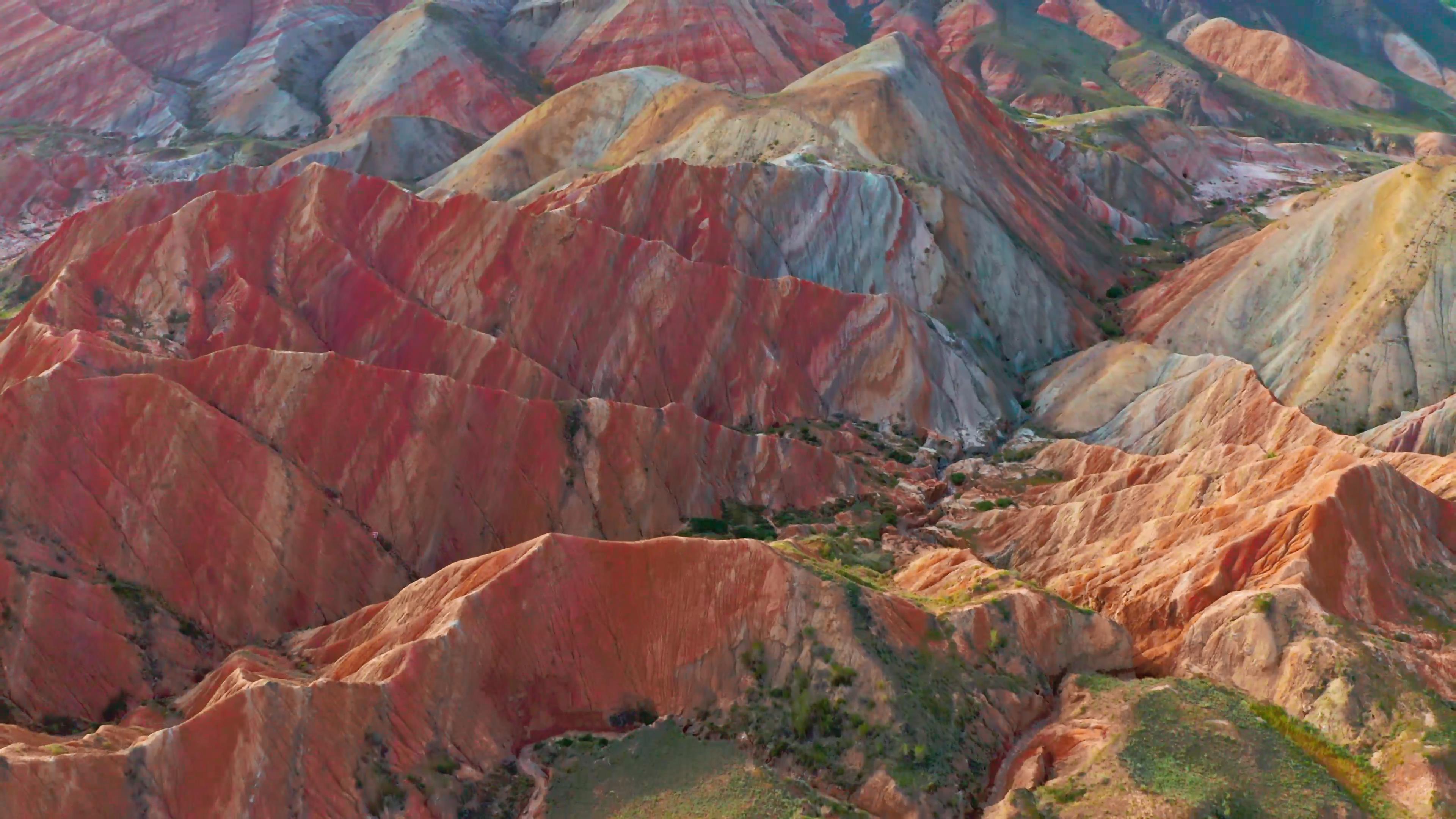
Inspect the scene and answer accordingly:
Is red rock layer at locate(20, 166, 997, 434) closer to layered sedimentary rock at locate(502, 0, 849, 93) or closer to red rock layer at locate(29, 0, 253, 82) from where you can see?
layered sedimentary rock at locate(502, 0, 849, 93)

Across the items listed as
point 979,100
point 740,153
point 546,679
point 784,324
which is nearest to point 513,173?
point 740,153

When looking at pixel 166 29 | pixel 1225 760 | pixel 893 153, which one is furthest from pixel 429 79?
pixel 1225 760

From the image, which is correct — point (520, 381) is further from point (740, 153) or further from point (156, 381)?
point (740, 153)

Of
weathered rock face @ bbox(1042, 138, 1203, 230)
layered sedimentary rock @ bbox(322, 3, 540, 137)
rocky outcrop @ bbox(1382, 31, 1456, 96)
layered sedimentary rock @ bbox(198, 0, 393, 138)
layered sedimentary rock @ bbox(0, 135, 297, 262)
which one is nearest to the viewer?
layered sedimentary rock @ bbox(0, 135, 297, 262)

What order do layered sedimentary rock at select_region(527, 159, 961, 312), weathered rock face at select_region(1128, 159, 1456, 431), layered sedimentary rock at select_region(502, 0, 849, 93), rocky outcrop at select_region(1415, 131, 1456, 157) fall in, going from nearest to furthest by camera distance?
weathered rock face at select_region(1128, 159, 1456, 431), layered sedimentary rock at select_region(527, 159, 961, 312), layered sedimentary rock at select_region(502, 0, 849, 93), rocky outcrop at select_region(1415, 131, 1456, 157)

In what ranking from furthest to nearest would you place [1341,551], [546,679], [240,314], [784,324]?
[784,324] < [240,314] < [1341,551] < [546,679]

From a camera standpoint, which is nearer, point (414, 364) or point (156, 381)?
point (156, 381)

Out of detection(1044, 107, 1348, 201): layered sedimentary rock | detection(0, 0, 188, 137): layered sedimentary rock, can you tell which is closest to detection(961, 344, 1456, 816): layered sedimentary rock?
detection(1044, 107, 1348, 201): layered sedimentary rock

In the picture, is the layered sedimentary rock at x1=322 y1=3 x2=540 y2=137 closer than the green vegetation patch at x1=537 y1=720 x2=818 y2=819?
No
